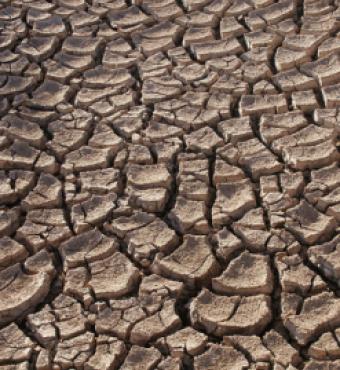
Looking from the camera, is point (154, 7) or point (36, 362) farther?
point (154, 7)

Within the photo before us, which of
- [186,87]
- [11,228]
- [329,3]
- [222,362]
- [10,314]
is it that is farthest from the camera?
[329,3]

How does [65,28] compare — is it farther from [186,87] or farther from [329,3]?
[329,3]

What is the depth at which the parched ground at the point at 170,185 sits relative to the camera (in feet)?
7.55

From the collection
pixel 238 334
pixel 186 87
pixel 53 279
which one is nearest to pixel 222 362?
pixel 238 334

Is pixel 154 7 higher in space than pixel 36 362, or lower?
higher

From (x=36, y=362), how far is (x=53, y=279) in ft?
0.99

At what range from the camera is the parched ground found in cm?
230

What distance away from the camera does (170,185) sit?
276 cm

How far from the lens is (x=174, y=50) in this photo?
11.0 ft

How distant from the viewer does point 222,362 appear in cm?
223

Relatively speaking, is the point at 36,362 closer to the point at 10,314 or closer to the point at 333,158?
the point at 10,314

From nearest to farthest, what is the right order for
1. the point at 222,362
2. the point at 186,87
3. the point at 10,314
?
the point at 222,362 < the point at 10,314 < the point at 186,87

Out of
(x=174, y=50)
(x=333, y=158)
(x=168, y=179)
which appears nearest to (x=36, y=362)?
(x=168, y=179)

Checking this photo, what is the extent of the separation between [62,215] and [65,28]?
1.15 metres
